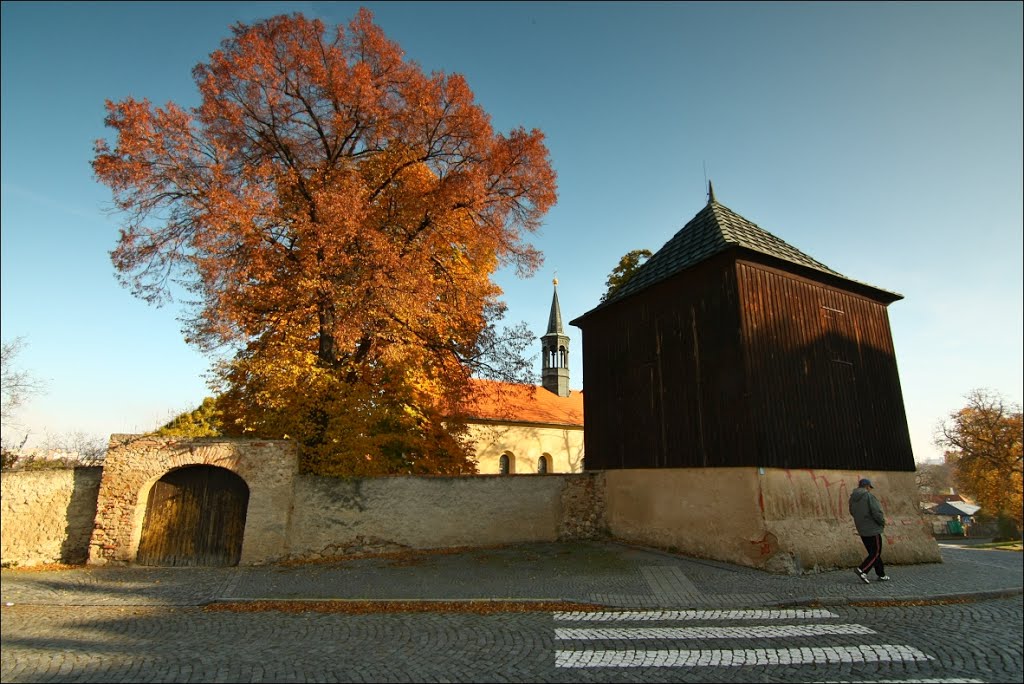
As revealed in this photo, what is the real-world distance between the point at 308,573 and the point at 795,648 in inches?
353

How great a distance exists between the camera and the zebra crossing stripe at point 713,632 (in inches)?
256

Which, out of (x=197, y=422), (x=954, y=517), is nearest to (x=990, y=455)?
(x=954, y=517)

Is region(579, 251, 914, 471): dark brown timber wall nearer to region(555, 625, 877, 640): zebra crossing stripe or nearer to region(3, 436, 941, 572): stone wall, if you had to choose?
region(3, 436, 941, 572): stone wall

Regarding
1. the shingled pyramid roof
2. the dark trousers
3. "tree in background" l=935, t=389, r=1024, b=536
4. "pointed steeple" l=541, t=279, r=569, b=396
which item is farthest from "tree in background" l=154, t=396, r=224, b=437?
"tree in background" l=935, t=389, r=1024, b=536

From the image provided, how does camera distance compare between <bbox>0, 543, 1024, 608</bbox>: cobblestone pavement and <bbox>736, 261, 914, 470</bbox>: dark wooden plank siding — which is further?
<bbox>736, 261, 914, 470</bbox>: dark wooden plank siding

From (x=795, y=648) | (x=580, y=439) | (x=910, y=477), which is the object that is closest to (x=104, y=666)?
(x=795, y=648)

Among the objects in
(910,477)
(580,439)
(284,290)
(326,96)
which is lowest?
(910,477)

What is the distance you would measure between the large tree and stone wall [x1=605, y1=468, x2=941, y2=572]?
607 centimetres

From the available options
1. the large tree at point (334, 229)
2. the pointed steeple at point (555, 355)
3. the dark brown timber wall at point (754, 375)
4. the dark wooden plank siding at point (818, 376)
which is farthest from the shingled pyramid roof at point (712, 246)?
the pointed steeple at point (555, 355)

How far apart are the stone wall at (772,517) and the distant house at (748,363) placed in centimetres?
37

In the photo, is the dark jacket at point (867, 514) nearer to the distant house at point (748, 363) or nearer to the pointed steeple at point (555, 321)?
the distant house at point (748, 363)

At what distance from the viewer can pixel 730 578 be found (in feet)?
33.0

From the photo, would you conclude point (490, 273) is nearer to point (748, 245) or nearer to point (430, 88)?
point (430, 88)

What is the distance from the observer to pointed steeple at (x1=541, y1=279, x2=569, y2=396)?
131 ft
